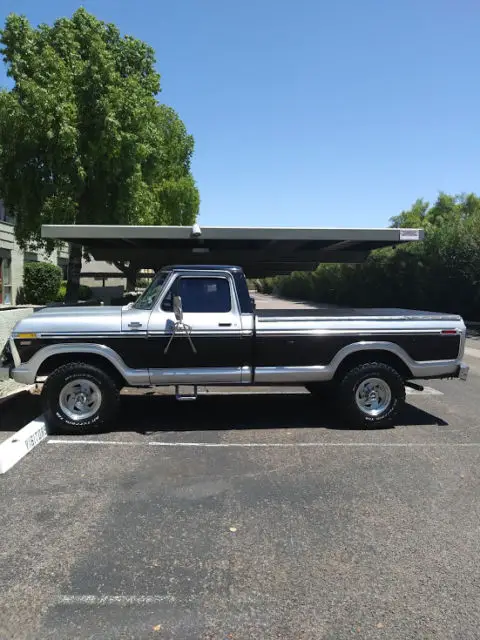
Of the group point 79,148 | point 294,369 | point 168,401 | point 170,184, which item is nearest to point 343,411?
point 294,369

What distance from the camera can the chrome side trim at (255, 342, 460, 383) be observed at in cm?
686

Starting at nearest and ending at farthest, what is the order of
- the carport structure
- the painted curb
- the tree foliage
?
the painted curb
the carport structure
the tree foliage

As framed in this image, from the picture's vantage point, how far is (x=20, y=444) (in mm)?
5738

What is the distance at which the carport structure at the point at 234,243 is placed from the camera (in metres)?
7.72

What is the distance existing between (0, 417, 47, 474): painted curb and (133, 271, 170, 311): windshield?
182 centimetres

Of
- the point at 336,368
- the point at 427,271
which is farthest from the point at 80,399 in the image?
the point at 427,271

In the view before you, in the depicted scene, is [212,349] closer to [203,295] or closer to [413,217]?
[203,295]

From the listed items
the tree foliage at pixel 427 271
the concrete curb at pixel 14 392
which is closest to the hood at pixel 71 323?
the concrete curb at pixel 14 392

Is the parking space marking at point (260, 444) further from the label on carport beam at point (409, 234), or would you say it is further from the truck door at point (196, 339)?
the label on carport beam at point (409, 234)

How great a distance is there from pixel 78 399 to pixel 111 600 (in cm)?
359

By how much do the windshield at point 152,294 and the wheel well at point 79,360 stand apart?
0.83m

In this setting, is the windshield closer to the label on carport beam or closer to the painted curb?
the painted curb

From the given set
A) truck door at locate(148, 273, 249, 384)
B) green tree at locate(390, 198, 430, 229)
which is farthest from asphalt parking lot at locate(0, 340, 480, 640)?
green tree at locate(390, 198, 430, 229)

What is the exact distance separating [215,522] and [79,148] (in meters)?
13.2
